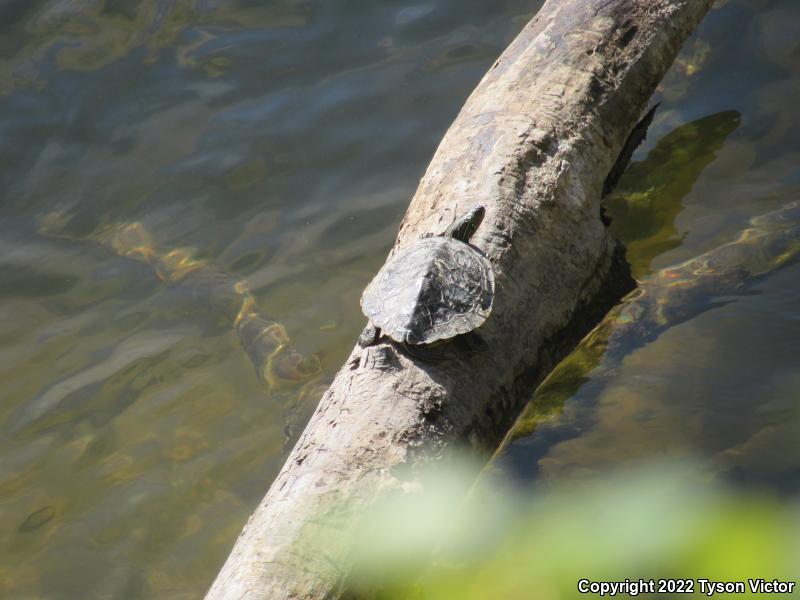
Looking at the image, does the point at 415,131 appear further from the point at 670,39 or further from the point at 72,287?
the point at 72,287

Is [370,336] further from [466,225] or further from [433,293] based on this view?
[466,225]

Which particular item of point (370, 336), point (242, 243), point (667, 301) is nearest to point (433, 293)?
point (370, 336)

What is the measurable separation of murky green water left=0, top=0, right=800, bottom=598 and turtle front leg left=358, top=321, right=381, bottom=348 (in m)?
0.79

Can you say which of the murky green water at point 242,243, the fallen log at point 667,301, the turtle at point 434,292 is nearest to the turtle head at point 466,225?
the turtle at point 434,292

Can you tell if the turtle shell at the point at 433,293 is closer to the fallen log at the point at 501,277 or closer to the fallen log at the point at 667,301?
the fallen log at the point at 501,277

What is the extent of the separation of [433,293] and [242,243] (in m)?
2.27

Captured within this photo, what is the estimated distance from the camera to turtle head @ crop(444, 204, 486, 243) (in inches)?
123

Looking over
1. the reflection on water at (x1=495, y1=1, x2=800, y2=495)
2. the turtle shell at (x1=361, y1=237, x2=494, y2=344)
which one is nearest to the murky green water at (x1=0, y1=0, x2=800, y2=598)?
the reflection on water at (x1=495, y1=1, x2=800, y2=495)

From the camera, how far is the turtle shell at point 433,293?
290 centimetres

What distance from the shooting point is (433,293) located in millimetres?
3041

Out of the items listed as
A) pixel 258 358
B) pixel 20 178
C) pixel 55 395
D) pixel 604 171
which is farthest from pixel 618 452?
pixel 20 178

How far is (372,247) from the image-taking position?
15.9 feet

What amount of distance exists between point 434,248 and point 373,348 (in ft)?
1.49

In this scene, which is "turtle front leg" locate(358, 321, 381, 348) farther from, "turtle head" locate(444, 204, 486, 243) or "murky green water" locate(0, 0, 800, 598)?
"murky green water" locate(0, 0, 800, 598)
